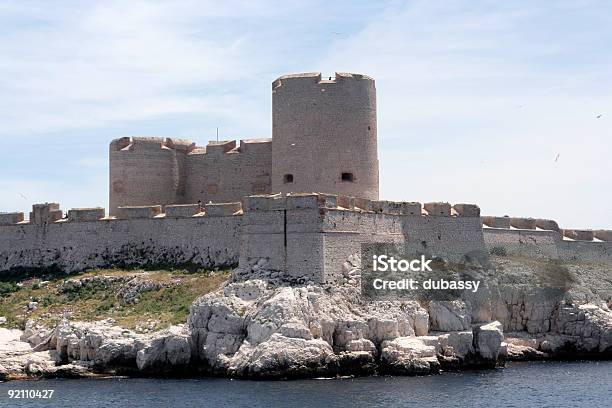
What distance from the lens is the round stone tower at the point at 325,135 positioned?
149 feet

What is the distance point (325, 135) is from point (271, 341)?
430 inches

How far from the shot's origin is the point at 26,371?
38.5 m

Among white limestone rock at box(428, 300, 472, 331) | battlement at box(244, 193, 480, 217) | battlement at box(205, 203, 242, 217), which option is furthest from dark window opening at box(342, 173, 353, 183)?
white limestone rock at box(428, 300, 472, 331)

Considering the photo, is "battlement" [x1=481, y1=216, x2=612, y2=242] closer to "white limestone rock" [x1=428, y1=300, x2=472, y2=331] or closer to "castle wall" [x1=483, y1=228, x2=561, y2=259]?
"castle wall" [x1=483, y1=228, x2=561, y2=259]

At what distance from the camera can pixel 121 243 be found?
4672cm

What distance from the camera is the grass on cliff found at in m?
41.1

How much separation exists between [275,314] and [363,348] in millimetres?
3124

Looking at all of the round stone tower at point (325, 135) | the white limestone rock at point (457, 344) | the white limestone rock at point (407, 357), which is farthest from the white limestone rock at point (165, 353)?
the round stone tower at point (325, 135)

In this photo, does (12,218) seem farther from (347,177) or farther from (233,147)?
(347,177)

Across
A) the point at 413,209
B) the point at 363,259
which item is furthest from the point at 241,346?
the point at 413,209

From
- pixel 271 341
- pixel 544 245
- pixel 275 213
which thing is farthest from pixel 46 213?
pixel 544 245

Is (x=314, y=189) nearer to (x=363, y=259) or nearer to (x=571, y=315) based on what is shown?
(x=363, y=259)

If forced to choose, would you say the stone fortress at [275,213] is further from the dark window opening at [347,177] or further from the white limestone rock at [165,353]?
the white limestone rock at [165,353]

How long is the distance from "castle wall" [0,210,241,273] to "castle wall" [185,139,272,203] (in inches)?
148
